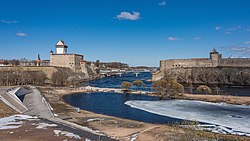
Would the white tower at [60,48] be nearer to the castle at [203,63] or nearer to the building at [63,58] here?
the building at [63,58]

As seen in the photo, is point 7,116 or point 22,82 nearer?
point 7,116

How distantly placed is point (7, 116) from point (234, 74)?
59105 mm

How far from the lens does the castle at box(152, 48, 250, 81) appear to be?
70.9 m

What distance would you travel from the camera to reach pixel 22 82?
5550cm

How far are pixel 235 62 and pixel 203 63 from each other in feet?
31.7

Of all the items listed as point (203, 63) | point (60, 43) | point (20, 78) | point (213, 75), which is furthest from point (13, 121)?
point (203, 63)

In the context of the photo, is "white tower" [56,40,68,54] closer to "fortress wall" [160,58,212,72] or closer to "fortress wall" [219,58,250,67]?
"fortress wall" [160,58,212,72]

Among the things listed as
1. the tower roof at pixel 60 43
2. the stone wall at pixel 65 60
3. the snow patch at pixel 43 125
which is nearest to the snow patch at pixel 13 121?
the snow patch at pixel 43 125

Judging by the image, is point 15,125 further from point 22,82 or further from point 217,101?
point 22,82

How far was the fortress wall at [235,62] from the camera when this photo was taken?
6944 centimetres

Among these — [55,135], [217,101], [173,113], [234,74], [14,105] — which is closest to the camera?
[55,135]

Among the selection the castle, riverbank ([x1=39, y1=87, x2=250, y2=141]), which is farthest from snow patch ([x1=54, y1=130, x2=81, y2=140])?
the castle

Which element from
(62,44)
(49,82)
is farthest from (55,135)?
(62,44)

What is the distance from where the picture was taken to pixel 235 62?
71375 mm
